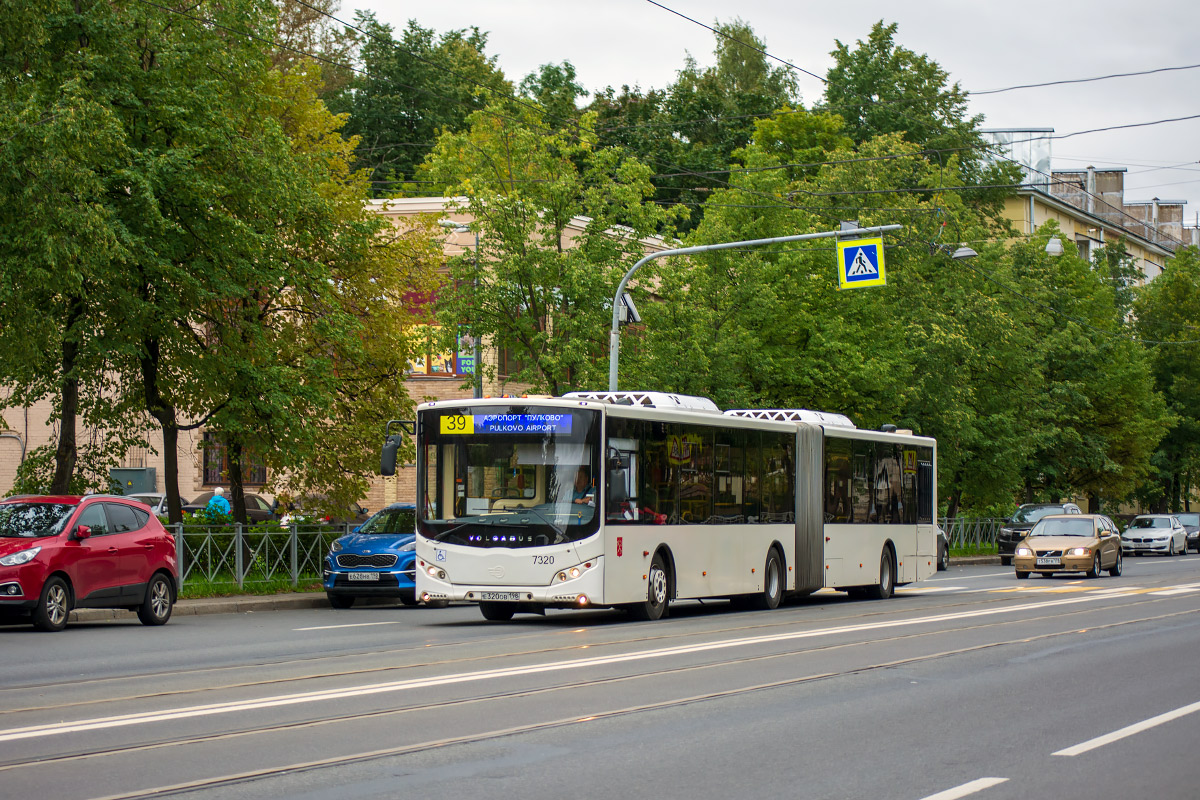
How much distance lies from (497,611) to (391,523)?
5.32 m

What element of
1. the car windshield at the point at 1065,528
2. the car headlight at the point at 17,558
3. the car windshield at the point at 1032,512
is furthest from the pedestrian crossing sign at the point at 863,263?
the car windshield at the point at 1032,512

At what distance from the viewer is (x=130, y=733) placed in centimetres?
890

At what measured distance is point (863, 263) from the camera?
94.5 ft

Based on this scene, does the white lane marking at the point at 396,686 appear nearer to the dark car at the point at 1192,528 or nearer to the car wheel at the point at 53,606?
the car wheel at the point at 53,606

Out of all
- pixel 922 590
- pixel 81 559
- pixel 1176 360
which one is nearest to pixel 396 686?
pixel 81 559

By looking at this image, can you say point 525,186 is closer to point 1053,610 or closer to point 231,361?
point 231,361

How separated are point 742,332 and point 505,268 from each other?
279 inches

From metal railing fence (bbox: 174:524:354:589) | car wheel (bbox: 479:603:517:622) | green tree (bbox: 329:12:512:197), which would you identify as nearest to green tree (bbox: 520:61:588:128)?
green tree (bbox: 329:12:512:197)

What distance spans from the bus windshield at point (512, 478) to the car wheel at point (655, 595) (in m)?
1.65

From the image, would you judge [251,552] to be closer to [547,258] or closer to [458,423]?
[458,423]

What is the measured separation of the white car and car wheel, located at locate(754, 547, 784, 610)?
117 feet

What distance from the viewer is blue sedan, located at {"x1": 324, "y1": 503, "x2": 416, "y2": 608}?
23438 millimetres

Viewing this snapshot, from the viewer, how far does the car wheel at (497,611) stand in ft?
65.2

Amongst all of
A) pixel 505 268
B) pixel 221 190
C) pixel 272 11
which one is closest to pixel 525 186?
pixel 505 268
